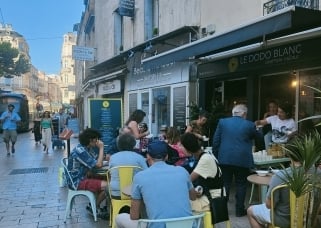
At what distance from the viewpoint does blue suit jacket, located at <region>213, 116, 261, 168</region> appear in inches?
222

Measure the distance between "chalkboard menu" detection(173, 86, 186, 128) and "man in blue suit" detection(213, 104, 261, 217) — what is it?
18.3 ft

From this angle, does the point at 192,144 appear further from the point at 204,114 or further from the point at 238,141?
the point at 204,114

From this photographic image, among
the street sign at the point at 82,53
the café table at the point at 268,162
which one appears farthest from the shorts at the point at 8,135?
the café table at the point at 268,162

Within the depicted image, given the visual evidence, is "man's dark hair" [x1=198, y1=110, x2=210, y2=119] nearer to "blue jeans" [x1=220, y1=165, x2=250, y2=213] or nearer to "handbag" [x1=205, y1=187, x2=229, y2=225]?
"blue jeans" [x1=220, y1=165, x2=250, y2=213]

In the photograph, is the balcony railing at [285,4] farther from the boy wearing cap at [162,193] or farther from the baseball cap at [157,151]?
the boy wearing cap at [162,193]

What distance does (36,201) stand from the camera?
23.0ft

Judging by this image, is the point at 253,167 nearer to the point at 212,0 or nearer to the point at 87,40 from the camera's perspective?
the point at 212,0

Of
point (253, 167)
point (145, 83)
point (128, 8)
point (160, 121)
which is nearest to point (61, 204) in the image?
point (253, 167)

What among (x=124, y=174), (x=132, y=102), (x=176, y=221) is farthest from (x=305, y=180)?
(x=132, y=102)

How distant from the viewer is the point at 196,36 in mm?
10914

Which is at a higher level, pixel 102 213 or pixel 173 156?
pixel 173 156

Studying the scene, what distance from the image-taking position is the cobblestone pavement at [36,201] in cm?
569

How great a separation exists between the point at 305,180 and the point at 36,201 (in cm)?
517

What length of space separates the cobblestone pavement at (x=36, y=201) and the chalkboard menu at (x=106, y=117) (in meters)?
1.62
